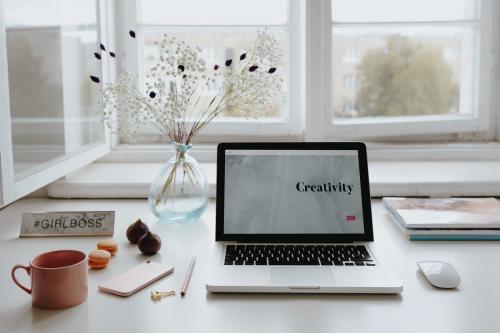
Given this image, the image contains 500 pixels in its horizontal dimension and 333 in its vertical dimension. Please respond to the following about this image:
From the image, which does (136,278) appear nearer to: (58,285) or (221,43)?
(58,285)

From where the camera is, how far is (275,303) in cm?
98

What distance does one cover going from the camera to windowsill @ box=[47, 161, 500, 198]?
1647 millimetres

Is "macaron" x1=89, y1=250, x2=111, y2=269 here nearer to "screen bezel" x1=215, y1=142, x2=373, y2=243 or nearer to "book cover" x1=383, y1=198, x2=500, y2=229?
"screen bezel" x1=215, y1=142, x2=373, y2=243

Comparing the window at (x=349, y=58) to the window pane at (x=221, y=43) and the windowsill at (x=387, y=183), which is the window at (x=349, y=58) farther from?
the windowsill at (x=387, y=183)

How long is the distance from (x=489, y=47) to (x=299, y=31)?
658mm

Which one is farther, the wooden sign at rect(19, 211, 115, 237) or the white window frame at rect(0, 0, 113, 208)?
the wooden sign at rect(19, 211, 115, 237)

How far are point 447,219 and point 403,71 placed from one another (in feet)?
2.85

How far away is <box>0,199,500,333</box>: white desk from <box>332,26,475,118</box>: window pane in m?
0.93

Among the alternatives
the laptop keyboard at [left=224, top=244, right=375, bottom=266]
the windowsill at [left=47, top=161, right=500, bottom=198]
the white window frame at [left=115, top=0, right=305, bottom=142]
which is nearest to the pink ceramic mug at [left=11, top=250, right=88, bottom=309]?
the laptop keyboard at [left=224, top=244, right=375, bottom=266]

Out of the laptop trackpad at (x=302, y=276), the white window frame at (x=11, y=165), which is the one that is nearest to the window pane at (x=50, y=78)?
the white window frame at (x=11, y=165)

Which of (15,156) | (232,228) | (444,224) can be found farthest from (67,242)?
(444,224)

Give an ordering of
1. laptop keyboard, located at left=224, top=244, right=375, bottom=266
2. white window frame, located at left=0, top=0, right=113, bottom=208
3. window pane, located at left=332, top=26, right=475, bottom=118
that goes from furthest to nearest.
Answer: window pane, located at left=332, top=26, right=475, bottom=118, white window frame, located at left=0, top=0, right=113, bottom=208, laptop keyboard, located at left=224, top=244, right=375, bottom=266

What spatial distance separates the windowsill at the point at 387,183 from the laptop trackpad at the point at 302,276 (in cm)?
62

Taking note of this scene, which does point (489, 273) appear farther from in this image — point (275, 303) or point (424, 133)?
point (424, 133)
